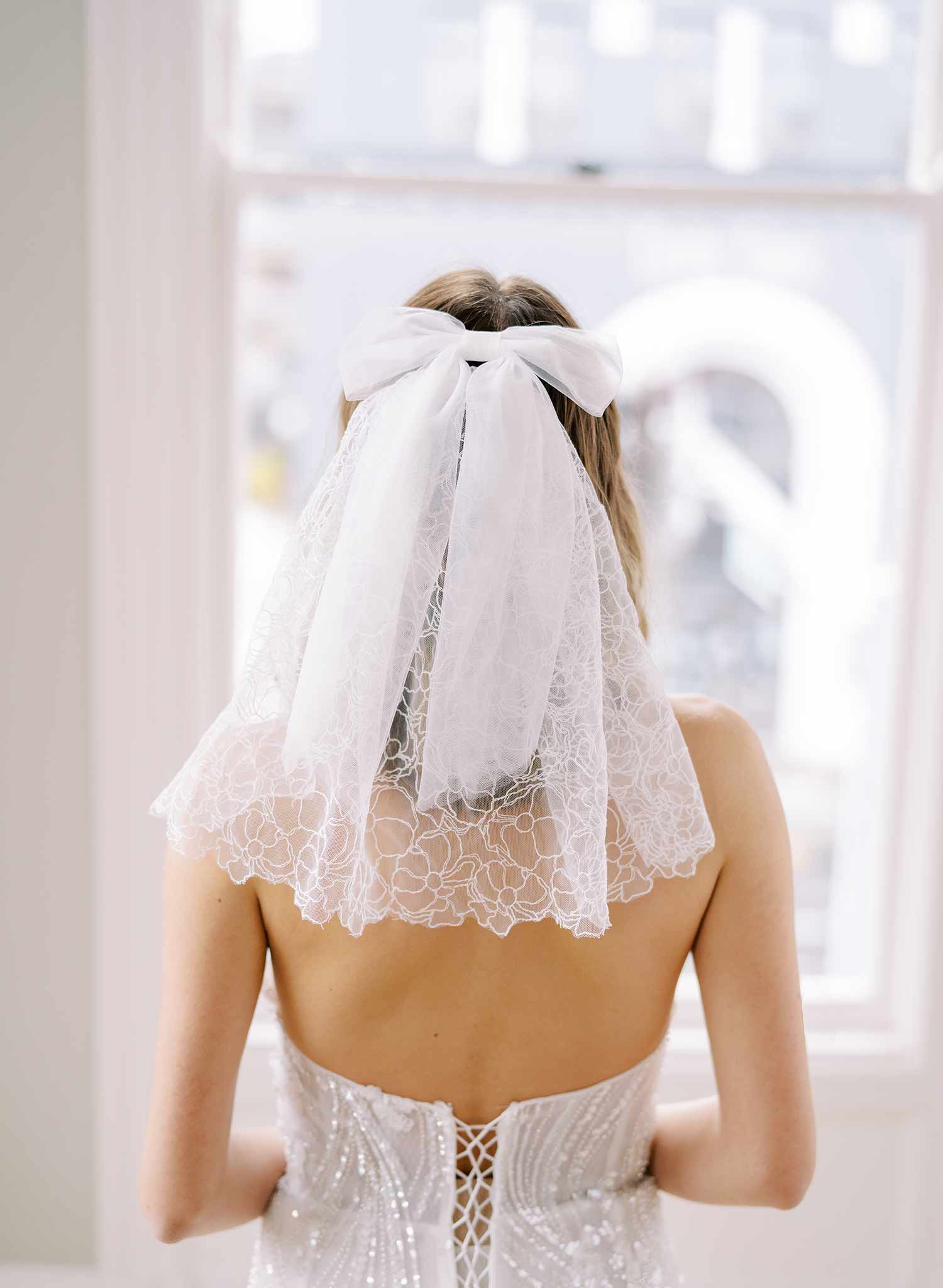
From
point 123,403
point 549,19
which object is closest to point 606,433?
point 123,403

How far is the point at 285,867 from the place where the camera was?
81cm

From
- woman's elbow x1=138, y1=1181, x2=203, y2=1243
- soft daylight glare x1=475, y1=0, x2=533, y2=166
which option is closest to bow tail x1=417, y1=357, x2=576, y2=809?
woman's elbow x1=138, y1=1181, x2=203, y2=1243

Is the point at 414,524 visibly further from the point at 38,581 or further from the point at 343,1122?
the point at 38,581

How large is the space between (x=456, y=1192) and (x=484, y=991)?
23 centimetres

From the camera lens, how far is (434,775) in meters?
0.77

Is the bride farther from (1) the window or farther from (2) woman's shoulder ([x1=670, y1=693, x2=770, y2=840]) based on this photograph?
(1) the window

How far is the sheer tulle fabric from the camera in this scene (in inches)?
29.9

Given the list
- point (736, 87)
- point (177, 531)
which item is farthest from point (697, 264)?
point (177, 531)

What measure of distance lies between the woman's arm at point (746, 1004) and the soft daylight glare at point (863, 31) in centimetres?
149

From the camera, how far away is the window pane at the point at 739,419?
1.86 meters

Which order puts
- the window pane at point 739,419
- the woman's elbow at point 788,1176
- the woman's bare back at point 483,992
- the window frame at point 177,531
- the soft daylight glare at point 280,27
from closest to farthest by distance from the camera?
the woman's bare back at point 483,992 → the woman's elbow at point 788,1176 → the window frame at point 177,531 → the soft daylight glare at point 280,27 → the window pane at point 739,419

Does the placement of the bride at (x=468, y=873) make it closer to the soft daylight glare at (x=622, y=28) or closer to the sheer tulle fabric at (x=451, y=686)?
the sheer tulle fabric at (x=451, y=686)

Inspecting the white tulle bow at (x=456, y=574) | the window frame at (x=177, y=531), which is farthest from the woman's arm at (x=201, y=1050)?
the window frame at (x=177, y=531)

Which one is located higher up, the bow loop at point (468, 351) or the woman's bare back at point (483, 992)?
the bow loop at point (468, 351)
